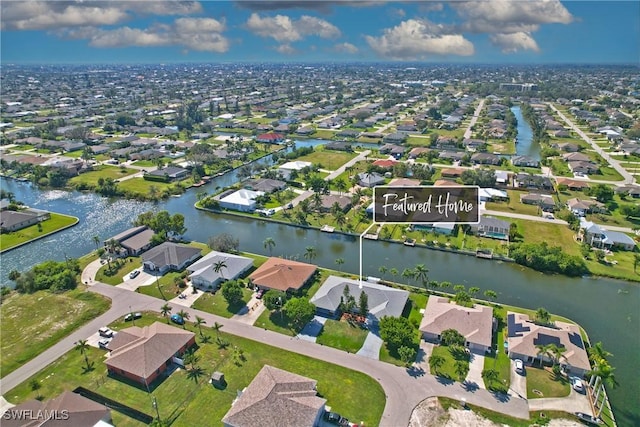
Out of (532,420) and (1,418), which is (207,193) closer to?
(1,418)

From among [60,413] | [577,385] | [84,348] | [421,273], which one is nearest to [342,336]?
[421,273]

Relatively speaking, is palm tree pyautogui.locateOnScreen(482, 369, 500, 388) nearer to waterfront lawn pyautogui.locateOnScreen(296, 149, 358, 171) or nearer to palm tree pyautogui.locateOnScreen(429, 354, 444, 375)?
palm tree pyautogui.locateOnScreen(429, 354, 444, 375)

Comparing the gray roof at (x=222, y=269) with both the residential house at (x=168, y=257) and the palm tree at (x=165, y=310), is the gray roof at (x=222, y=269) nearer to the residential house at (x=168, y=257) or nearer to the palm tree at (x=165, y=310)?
the residential house at (x=168, y=257)

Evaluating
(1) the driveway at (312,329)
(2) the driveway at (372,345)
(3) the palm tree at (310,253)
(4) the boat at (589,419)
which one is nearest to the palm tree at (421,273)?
(2) the driveway at (372,345)

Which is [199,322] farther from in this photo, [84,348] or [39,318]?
[39,318]

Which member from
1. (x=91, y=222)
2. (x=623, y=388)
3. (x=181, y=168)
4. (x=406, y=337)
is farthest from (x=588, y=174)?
(x=91, y=222)
